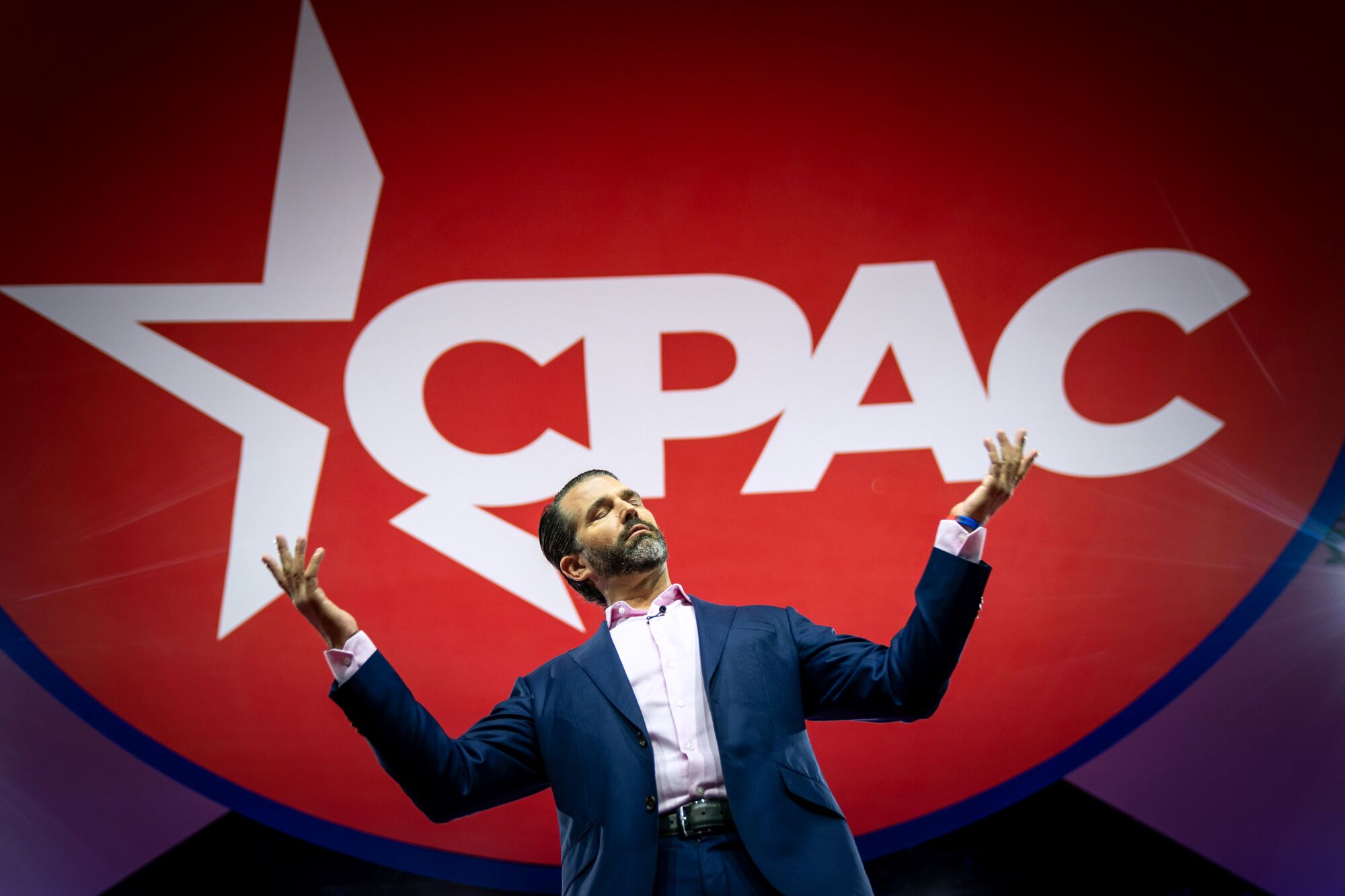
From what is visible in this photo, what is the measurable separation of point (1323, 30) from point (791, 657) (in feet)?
8.34

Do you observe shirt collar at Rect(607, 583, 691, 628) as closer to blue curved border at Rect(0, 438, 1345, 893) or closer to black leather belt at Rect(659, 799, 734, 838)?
black leather belt at Rect(659, 799, 734, 838)

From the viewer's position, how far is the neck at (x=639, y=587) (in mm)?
2170

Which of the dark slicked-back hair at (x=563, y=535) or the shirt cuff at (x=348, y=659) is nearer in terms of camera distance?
the shirt cuff at (x=348, y=659)

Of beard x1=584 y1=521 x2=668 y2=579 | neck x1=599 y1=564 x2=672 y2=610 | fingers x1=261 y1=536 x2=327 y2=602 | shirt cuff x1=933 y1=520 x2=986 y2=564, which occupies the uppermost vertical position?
fingers x1=261 y1=536 x2=327 y2=602

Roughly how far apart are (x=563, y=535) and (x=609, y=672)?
0.41 meters

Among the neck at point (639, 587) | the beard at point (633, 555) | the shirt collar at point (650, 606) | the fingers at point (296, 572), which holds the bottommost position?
→ the shirt collar at point (650, 606)

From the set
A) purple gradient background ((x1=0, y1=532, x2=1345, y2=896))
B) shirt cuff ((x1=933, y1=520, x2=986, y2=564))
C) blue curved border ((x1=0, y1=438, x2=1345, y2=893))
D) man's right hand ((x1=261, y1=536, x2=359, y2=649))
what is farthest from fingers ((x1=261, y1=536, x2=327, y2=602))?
blue curved border ((x1=0, y1=438, x2=1345, y2=893))

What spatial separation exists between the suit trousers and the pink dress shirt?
0.25ft

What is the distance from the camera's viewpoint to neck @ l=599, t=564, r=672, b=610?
2.17 meters

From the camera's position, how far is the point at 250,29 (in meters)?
2.80

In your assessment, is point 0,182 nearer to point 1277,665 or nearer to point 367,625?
point 367,625

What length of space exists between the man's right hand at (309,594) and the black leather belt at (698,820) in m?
0.66

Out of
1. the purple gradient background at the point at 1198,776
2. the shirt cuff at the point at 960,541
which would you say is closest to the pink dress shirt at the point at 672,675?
the shirt cuff at the point at 960,541

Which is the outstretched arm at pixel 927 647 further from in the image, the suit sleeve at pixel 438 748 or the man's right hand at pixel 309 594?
the man's right hand at pixel 309 594
